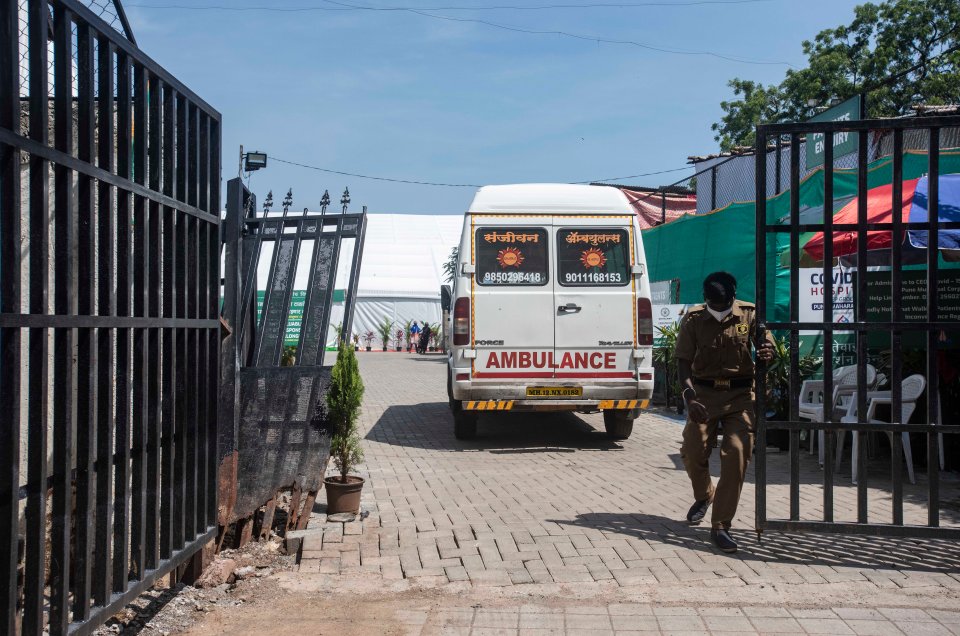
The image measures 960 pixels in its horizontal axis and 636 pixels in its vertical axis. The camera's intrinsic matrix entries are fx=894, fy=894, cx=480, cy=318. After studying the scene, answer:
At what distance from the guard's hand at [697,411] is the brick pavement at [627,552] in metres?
0.76

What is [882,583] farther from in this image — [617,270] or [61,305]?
[617,270]

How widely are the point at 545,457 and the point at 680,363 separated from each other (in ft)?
12.6

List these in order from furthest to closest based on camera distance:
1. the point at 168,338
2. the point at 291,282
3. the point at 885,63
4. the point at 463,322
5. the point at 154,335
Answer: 1. the point at 885,63
2. the point at 463,322
3. the point at 291,282
4. the point at 168,338
5. the point at 154,335

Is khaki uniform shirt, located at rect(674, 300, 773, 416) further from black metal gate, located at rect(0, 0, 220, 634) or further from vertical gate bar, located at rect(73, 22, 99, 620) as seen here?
vertical gate bar, located at rect(73, 22, 99, 620)

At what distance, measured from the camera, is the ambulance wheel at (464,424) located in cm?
1055

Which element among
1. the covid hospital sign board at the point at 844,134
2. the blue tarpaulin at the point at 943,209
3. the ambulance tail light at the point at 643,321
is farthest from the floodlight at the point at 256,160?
the covid hospital sign board at the point at 844,134

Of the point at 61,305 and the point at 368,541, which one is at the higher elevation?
the point at 61,305

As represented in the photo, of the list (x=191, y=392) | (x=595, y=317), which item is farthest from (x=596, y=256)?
(x=191, y=392)

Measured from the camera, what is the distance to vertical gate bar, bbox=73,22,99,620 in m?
→ 3.15

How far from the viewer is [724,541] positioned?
17.3 feet

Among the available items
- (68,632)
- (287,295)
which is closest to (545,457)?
(287,295)

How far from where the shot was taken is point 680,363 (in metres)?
5.87

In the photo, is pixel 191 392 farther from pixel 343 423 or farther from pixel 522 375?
pixel 522 375

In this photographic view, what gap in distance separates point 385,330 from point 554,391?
32075mm
